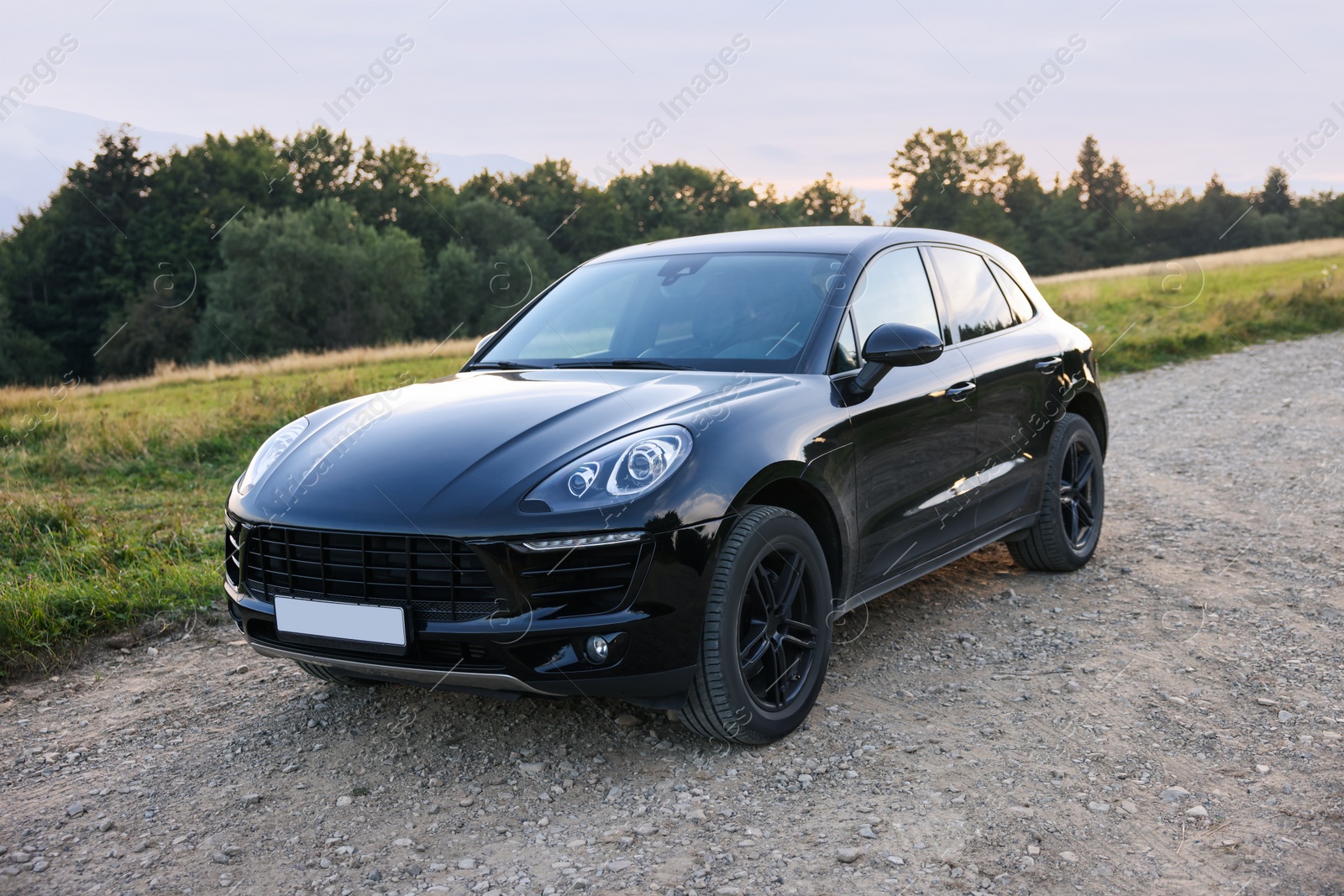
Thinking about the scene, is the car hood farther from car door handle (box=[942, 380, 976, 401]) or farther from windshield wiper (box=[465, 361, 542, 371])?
car door handle (box=[942, 380, 976, 401])

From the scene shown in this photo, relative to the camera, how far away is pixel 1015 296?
17.9 ft

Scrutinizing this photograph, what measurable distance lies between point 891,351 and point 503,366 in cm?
164

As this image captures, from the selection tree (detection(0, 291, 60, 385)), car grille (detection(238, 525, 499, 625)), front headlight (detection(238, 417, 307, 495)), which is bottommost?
tree (detection(0, 291, 60, 385))

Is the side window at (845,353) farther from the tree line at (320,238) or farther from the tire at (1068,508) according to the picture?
the tree line at (320,238)

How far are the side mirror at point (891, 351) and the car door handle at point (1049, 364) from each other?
56.3 inches

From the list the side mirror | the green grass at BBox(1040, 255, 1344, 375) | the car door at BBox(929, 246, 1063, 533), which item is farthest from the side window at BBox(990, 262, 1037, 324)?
the green grass at BBox(1040, 255, 1344, 375)

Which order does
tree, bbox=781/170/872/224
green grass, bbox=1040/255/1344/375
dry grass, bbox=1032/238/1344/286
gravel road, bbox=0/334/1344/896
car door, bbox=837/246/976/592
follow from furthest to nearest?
1. tree, bbox=781/170/872/224
2. dry grass, bbox=1032/238/1344/286
3. green grass, bbox=1040/255/1344/375
4. car door, bbox=837/246/976/592
5. gravel road, bbox=0/334/1344/896

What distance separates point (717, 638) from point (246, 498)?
1621mm

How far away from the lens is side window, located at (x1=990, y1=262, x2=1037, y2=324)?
5.37 metres

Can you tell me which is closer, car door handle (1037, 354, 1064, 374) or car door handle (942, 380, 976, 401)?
car door handle (942, 380, 976, 401)

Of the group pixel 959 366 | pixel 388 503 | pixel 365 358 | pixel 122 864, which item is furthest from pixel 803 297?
pixel 365 358

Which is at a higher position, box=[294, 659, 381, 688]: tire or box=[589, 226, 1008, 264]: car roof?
box=[589, 226, 1008, 264]: car roof

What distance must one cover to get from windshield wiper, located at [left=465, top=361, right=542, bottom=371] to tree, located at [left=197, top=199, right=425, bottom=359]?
48942 millimetres

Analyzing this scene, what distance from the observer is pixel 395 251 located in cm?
5819
